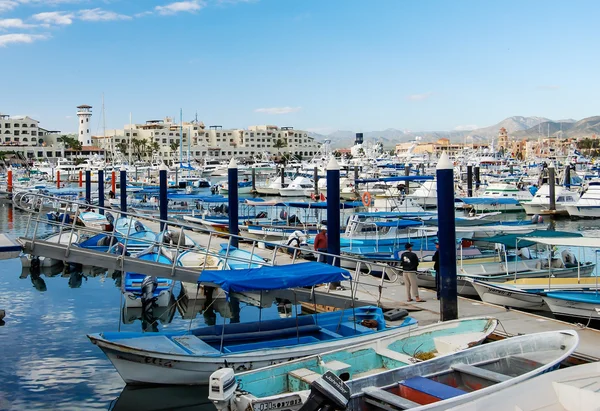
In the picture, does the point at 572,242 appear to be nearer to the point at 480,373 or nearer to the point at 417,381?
the point at 480,373

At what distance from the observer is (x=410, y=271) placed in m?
19.9

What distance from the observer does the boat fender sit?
56.9ft

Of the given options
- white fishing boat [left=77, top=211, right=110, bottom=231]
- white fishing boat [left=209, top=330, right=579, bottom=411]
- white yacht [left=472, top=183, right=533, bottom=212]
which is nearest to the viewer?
white fishing boat [left=209, top=330, right=579, bottom=411]

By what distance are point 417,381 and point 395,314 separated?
19.8 feet

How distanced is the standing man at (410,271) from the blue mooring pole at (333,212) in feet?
7.78

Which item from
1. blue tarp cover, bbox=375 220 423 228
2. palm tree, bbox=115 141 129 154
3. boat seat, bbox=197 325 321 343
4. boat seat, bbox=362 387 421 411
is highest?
palm tree, bbox=115 141 129 154

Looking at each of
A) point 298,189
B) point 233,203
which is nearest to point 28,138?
point 298,189

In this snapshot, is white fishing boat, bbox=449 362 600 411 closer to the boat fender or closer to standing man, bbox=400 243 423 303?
the boat fender

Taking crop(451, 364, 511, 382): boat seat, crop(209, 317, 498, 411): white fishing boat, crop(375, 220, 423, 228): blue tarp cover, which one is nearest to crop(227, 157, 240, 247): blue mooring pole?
crop(375, 220, 423, 228): blue tarp cover

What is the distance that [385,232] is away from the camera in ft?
100

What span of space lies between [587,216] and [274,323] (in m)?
47.0

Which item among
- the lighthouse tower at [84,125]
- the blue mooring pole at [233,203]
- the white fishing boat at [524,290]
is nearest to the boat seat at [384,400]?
the white fishing boat at [524,290]

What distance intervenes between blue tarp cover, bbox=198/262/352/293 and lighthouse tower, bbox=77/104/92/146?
18934 cm

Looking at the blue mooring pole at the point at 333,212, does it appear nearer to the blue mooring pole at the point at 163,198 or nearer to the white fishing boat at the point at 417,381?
the white fishing boat at the point at 417,381
